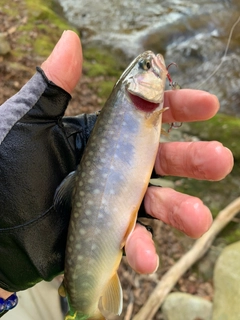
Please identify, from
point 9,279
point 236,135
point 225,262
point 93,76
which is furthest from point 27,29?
point 9,279

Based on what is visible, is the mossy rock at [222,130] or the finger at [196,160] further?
the mossy rock at [222,130]

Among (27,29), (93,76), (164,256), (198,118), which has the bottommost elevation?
(164,256)

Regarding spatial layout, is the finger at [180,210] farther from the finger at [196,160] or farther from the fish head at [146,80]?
the fish head at [146,80]

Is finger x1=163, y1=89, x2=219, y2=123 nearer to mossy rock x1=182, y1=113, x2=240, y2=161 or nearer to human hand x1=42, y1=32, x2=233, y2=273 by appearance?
human hand x1=42, y1=32, x2=233, y2=273

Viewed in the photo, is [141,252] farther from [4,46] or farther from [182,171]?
[4,46]

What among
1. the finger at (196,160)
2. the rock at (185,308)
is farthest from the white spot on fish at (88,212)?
the rock at (185,308)

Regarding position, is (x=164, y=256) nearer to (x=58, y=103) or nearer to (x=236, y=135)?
(x=236, y=135)

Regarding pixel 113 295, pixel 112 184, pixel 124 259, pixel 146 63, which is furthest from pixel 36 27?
pixel 113 295
